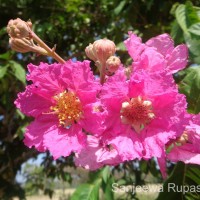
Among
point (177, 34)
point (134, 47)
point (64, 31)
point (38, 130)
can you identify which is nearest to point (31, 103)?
point (38, 130)

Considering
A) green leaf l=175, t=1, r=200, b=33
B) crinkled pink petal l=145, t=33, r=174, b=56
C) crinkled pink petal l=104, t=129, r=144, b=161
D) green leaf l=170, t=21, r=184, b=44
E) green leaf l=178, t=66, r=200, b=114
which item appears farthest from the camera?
green leaf l=170, t=21, r=184, b=44

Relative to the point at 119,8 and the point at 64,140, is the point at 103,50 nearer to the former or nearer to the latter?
the point at 64,140

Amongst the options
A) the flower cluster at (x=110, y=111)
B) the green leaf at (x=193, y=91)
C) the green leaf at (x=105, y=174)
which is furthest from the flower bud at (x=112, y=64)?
the green leaf at (x=105, y=174)

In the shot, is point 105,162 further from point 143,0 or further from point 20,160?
point 20,160

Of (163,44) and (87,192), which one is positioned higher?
(163,44)

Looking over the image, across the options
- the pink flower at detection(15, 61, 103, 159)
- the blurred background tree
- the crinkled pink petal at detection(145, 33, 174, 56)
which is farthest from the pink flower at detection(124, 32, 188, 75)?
the blurred background tree

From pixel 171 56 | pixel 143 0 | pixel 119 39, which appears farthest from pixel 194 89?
pixel 143 0

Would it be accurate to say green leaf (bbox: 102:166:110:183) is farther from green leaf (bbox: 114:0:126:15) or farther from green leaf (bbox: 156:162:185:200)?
green leaf (bbox: 114:0:126:15)
